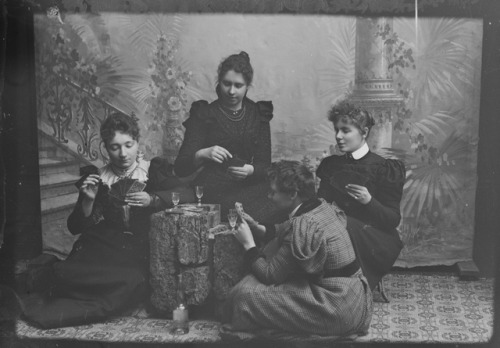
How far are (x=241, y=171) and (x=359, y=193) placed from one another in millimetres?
706

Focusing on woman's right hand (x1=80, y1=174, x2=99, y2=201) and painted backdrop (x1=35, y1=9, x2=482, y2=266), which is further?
woman's right hand (x1=80, y1=174, x2=99, y2=201)

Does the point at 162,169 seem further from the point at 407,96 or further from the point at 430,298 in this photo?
the point at 430,298

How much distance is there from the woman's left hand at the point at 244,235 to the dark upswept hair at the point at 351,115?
801 millimetres

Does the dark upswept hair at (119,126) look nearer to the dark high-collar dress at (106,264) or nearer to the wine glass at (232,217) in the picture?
the dark high-collar dress at (106,264)

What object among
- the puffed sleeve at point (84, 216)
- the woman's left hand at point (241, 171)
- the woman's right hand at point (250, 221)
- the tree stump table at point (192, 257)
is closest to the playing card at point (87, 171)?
the puffed sleeve at point (84, 216)

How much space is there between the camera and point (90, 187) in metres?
4.16

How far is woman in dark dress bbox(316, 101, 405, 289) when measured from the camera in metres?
3.97

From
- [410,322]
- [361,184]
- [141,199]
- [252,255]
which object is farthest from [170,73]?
[410,322]

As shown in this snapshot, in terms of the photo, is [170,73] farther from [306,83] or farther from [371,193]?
[371,193]

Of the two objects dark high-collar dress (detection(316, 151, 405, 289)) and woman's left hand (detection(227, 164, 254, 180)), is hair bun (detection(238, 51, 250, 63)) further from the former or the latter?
dark high-collar dress (detection(316, 151, 405, 289))

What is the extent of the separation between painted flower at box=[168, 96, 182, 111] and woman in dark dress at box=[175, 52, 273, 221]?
0.08 meters

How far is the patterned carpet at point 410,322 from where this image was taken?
12.9 ft

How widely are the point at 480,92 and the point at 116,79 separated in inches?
83.2

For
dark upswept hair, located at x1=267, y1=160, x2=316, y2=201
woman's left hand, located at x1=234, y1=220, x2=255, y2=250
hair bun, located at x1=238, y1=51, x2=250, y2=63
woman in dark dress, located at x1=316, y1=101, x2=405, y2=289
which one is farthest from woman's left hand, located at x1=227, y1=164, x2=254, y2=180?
hair bun, located at x1=238, y1=51, x2=250, y2=63
